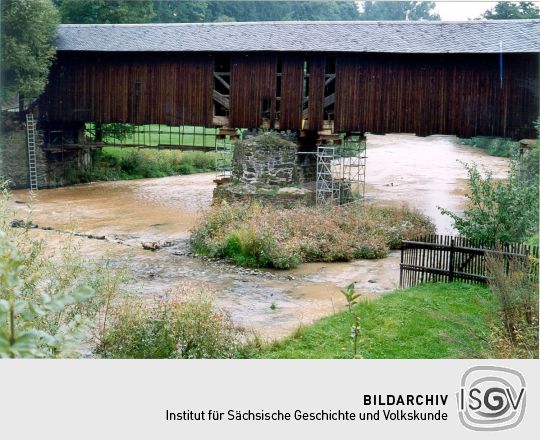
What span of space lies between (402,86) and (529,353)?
13676 millimetres

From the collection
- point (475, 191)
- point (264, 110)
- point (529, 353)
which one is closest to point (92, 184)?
point (264, 110)

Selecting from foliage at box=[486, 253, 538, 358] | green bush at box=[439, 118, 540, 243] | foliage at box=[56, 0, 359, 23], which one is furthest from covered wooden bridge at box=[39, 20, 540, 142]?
foliage at box=[486, 253, 538, 358]

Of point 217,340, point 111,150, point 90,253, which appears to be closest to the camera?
point 217,340

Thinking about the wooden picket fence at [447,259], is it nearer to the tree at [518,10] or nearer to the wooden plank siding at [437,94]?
the wooden plank siding at [437,94]

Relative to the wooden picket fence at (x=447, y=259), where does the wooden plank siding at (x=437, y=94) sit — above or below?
above

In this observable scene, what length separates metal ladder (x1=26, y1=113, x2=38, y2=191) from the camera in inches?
979

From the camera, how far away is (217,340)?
27.4 ft

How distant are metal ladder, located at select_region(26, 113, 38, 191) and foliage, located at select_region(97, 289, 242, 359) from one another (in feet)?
58.0

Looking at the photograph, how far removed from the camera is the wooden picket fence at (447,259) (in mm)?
11352

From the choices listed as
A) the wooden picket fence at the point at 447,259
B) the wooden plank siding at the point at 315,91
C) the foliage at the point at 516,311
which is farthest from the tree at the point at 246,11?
the foliage at the point at 516,311

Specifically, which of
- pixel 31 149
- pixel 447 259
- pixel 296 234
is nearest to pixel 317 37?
pixel 296 234

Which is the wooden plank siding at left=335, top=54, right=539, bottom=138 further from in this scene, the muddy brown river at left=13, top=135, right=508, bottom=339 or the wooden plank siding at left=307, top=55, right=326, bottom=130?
the muddy brown river at left=13, top=135, right=508, bottom=339

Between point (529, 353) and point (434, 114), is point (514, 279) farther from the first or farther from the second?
point (434, 114)

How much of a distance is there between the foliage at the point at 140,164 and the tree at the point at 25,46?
Answer: 4.77 metres
